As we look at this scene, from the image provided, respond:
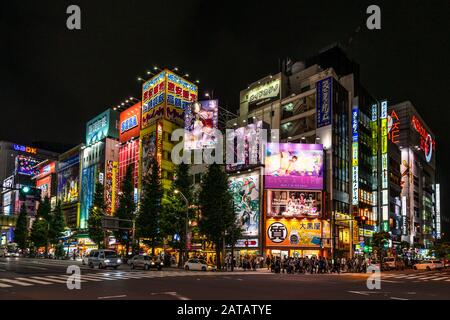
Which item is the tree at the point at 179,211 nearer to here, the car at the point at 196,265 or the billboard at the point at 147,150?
the car at the point at 196,265

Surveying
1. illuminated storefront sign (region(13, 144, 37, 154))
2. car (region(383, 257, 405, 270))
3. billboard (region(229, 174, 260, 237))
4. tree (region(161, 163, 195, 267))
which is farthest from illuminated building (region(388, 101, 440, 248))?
illuminated storefront sign (region(13, 144, 37, 154))

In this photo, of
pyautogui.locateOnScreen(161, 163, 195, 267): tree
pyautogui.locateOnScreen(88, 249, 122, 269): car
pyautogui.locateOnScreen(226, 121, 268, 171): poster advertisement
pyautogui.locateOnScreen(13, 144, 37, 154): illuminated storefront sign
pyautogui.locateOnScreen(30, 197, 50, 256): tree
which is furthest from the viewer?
pyautogui.locateOnScreen(13, 144, 37, 154): illuminated storefront sign

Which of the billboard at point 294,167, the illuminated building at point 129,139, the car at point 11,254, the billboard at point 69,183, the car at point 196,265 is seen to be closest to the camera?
the car at point 196,265

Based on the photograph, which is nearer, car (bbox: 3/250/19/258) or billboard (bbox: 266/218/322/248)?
billboard (bbox: 266/218/322/248)

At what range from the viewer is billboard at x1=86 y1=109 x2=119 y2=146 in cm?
9356

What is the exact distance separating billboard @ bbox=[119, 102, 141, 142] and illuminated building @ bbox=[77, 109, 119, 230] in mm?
3567

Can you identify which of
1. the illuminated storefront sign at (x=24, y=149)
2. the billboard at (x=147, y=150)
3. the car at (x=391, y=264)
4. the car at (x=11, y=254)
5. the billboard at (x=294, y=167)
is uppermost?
the illuminated storefront sign at (x=24, y=149)

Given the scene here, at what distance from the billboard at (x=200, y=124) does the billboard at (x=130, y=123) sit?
19.1 m

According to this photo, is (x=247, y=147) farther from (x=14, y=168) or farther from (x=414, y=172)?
(x=14, y=168)

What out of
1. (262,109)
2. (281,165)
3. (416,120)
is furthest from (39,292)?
(416,120)

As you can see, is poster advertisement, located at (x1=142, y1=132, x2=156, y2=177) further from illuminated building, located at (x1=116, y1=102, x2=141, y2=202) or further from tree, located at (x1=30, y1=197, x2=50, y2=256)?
tree, located at (x1=30, y1=197, x2=50, y2=256)

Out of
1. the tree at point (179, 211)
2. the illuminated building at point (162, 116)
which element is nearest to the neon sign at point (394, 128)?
the illuminated building at point (162, 116)

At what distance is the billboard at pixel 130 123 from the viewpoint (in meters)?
84.7

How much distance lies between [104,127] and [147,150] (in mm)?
23447
